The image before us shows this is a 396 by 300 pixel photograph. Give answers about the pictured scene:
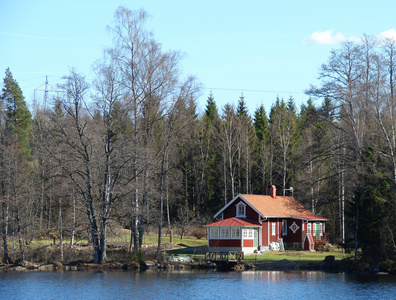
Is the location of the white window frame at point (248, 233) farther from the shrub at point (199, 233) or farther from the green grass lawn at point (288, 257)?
the shrub at point (199, 233)

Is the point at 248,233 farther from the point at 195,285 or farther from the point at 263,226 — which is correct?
the point at 195,285

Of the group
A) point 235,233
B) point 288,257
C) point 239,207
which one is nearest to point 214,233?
point 235,233

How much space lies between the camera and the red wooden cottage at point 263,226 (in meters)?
47.2

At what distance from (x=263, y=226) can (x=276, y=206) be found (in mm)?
4027

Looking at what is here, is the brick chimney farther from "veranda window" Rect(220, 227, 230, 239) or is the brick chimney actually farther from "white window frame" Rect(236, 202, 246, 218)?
"veranda window" Rect(220, 227, 230, 239)

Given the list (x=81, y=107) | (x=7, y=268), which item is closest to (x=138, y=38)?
(x=81, y=107)

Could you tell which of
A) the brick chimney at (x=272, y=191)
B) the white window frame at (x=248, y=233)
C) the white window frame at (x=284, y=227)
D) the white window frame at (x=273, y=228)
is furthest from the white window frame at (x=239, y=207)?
the brick chimney at (x=272, y=191)

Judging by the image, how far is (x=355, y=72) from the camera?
130 ft

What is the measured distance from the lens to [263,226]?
49469mm

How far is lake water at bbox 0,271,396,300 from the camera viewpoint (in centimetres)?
2836

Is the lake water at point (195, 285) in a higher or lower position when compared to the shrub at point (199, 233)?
lower

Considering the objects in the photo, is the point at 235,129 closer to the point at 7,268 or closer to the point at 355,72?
the point at 355,72

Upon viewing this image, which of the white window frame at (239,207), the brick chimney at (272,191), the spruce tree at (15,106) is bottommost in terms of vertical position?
the white window frame at (239,207)

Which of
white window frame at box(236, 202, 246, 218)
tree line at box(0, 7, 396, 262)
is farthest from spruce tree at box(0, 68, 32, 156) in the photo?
white window frame at box(236, 202, 246, 218)
